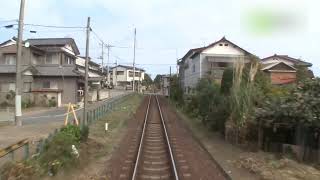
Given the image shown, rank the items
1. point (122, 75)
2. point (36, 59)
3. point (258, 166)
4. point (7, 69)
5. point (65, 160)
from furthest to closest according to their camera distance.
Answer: point (122, 75), point (36, 59), point (7, 69), point (258, 166), point (65, 160)

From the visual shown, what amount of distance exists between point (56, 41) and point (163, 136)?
34.3 meters

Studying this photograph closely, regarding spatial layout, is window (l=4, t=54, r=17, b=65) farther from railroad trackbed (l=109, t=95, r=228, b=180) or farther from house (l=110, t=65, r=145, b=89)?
house (l=110, t=65, r=145, b=89)

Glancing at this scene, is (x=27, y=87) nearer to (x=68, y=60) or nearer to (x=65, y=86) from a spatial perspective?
(x=65, y=86)

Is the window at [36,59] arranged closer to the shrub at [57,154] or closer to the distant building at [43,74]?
the distant building at [43,74]

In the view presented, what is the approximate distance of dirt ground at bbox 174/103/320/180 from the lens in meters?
13.0

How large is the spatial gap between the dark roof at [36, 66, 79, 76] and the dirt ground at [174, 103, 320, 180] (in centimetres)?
3051

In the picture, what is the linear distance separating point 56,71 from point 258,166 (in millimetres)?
36729

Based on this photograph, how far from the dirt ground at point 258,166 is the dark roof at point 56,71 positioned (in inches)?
1201

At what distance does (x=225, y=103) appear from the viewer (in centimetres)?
2195

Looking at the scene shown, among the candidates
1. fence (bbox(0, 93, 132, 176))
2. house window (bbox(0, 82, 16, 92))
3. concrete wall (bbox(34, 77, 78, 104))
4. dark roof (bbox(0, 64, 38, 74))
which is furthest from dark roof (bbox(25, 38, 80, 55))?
fence (bbox(0, 93, 132, 176))

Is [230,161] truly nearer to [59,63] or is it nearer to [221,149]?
[221,149]

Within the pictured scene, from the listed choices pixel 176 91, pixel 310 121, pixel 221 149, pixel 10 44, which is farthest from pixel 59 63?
pixel 310 121

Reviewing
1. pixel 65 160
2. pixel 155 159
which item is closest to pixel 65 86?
pixel 155 159

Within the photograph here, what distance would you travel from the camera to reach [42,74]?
155 feet
